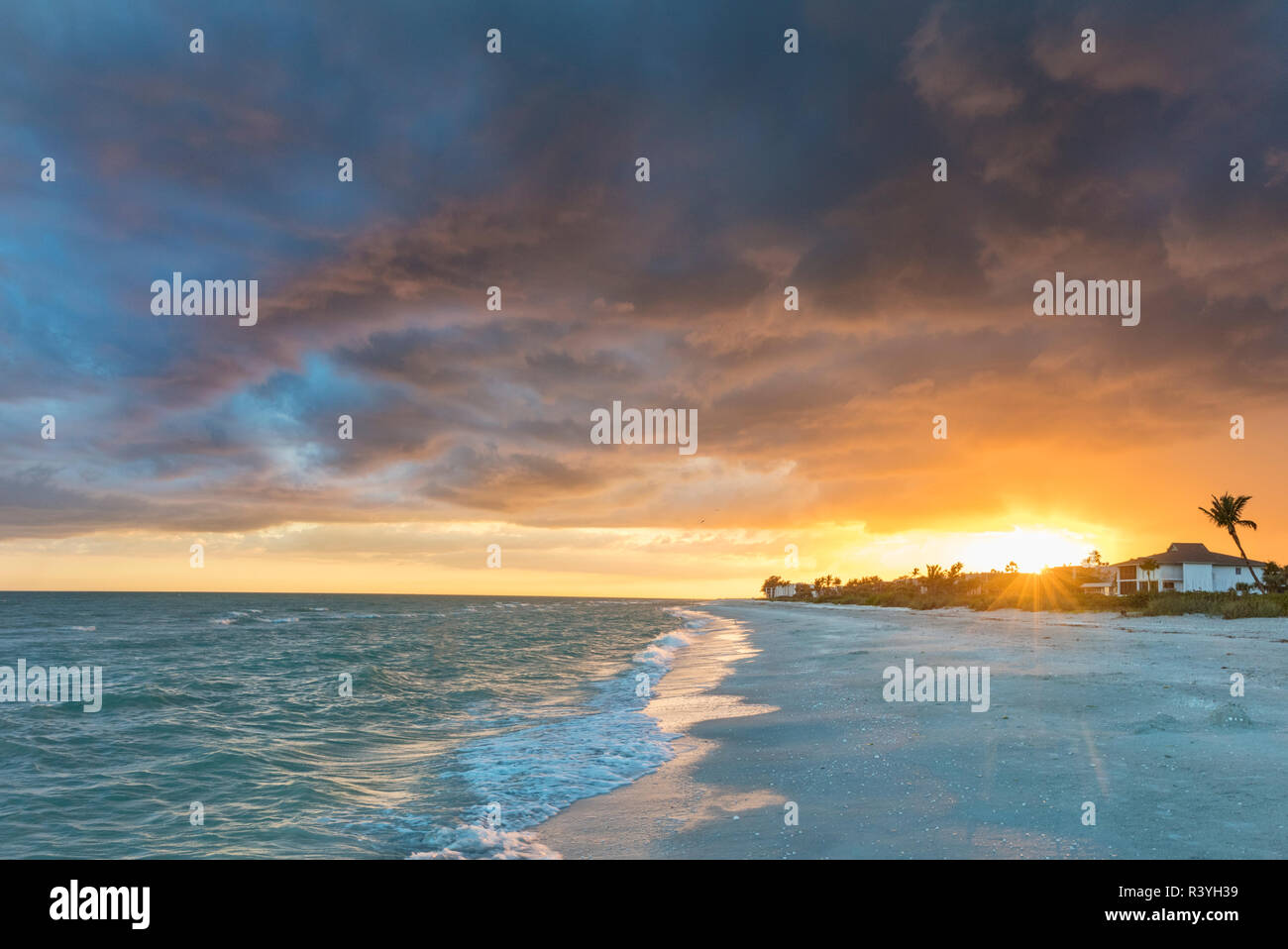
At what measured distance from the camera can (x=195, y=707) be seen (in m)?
21.0

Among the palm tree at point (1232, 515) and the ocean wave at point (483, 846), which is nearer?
the ocean wave at point (483, 846)

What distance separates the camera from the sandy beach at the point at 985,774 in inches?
283

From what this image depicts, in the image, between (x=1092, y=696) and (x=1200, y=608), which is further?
(x=1200, y=608)

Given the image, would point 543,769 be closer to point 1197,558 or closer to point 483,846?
point 483,846

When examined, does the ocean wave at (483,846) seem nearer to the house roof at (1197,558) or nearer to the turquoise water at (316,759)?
the turquoise water at (316,759)

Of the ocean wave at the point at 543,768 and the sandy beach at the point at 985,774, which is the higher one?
the sandy beach at the point at 985,774

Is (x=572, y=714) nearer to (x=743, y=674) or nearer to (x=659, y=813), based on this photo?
(x=743, y=674)

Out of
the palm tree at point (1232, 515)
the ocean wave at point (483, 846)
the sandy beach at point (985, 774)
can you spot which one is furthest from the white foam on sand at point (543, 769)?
the palm tree at point (1232, 515)

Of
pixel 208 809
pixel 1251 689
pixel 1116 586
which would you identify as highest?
pixel 1251 689

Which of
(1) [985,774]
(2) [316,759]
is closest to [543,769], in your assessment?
(2) [316,759]
